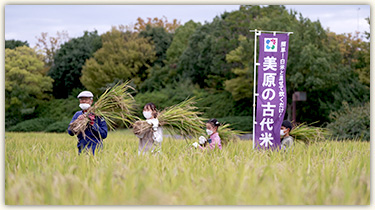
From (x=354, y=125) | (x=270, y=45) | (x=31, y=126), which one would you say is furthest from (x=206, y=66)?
(x=270, y=45)

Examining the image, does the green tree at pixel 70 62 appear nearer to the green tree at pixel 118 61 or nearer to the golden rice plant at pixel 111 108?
the green tree at pixel 118 61

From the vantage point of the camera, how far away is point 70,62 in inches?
1416

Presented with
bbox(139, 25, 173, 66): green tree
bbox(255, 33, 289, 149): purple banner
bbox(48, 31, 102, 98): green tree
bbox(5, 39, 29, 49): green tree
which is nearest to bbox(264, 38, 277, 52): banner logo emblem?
bbox(255, 33, 289, 149): purple banner

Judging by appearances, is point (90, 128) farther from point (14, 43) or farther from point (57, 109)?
point (14, 43)

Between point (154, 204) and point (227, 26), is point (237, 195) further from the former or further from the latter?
point (227, 26)

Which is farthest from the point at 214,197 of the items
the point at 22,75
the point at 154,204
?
the point at 22,75

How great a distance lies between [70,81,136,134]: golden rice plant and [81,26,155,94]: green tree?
25018 millimetres

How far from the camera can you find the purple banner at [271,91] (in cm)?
753

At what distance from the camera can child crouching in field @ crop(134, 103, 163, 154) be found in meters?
5.92

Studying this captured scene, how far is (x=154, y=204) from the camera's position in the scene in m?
3.30

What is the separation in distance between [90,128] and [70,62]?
31.2 meters

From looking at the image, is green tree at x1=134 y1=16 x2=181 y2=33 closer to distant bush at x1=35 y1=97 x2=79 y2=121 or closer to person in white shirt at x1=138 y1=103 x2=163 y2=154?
distant bush at x1=35 y1=97 x2=79 y2=121

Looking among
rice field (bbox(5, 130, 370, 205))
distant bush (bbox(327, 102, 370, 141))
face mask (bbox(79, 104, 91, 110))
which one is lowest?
distant bush (bbox(327, 102, 370, 141))

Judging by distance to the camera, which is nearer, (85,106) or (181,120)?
(85,106)
